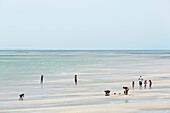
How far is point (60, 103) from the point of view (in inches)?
1337

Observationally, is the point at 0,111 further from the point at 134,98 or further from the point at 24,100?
the point at 134,98

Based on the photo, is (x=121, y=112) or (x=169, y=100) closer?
(x=121, y=112)

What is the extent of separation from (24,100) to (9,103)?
1950 millimetres

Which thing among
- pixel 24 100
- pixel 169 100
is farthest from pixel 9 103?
pixel 169 100

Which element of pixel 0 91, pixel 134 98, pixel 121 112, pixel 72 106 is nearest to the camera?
pixel 121 112

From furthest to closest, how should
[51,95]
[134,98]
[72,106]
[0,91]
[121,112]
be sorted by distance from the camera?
1. [0,91]
2. [51,95]
3. [134,98]
4. [72,106]
5. [121,112]

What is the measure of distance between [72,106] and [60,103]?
1.99 metres

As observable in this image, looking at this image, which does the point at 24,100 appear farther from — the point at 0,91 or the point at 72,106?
the point at 0,91

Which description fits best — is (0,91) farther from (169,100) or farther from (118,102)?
(169,100)

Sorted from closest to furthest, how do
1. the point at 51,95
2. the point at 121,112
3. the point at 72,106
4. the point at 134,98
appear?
the point at 121,112, the point at 72,106, the point at 134,98, the point at 51,95

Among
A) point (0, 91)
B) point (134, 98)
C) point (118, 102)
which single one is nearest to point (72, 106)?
point (118, 102)

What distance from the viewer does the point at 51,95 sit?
4000 centimetres

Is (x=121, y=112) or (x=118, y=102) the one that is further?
(x=118, y=102)

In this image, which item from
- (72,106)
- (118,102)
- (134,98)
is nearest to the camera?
(72,106)
